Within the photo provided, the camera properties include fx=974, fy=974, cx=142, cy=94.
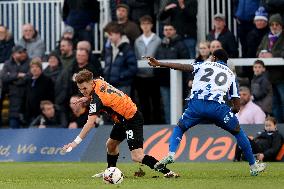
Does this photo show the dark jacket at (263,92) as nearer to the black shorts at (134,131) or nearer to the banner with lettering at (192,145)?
the banner with lettering at (192,145)

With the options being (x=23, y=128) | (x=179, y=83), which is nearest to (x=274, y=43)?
(x=179, y=83)

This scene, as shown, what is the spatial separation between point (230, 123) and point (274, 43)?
736cm

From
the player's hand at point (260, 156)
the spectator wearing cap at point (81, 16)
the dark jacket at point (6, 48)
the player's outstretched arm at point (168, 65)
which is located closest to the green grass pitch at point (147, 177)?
the player's hand at point (260, 156)

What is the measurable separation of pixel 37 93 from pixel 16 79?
79 centimetres

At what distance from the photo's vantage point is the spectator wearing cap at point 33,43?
26.2 meters

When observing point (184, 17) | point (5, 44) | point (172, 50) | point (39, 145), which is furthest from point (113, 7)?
point (39, 145)

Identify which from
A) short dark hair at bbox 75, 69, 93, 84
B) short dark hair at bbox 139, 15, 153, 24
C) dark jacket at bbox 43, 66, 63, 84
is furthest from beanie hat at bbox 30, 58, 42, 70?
short dark hair at bbox 75, 69, 93, 84

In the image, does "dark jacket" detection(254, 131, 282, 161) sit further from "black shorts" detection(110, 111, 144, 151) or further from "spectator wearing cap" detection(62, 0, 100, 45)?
"spectator wearing cap" detection(62, 0, 100, 45)

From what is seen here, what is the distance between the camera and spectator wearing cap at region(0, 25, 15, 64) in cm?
2653

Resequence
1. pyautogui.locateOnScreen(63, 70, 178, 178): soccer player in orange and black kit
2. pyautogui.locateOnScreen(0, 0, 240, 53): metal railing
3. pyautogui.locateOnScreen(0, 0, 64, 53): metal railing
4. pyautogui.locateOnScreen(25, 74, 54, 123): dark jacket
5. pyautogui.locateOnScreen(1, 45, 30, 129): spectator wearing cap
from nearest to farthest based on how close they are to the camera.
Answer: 1. pyautogui.locateOnScreen(63, 70, 178, 178): soccer player in orange and black kit
2. pyautogui.locateOnScreen(25, 74, 54, 123): dark jacket
3. pyautogui.locateOnScreen(1, 45, 30, 129): spectator wearing cap
4. pyautogui.locateOnScreen(0, 0, 240, 53): metal railing
5. pyautogui.locateOnScreen(0, 0, 64, 53): metal railing

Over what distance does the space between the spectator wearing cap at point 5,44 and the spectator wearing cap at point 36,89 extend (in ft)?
5.74

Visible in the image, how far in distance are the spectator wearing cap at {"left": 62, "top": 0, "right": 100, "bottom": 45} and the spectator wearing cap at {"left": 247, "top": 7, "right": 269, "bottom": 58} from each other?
14.4 feet

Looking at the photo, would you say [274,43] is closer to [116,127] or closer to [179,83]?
[179,83]

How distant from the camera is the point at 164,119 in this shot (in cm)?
2533
